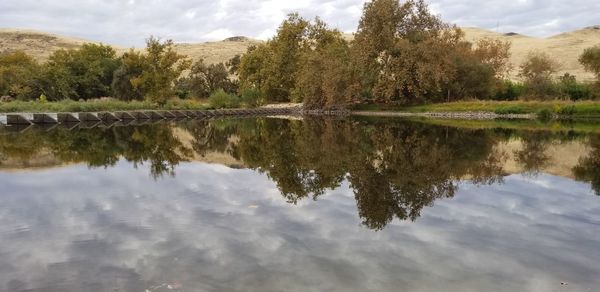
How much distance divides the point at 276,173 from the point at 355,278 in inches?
266

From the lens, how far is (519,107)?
42344 mm

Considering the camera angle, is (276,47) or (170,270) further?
(276,47)

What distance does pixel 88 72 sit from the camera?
181ft

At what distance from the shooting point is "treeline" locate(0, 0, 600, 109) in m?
44.7

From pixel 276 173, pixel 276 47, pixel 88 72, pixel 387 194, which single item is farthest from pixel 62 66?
pixel 387 194

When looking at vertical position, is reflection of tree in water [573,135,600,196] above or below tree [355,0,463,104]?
below

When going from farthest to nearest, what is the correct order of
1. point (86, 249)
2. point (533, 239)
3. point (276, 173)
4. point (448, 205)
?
point (276, 173), point (448, 205), point (533, 239), point (86, 249)

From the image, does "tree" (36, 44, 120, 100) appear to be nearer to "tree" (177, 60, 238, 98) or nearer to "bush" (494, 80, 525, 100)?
"tree" (177, 60, 238, 98)

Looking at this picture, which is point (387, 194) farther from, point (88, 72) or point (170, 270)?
point (88, 72)

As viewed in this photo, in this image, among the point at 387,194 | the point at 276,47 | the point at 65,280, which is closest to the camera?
the point at 65,280

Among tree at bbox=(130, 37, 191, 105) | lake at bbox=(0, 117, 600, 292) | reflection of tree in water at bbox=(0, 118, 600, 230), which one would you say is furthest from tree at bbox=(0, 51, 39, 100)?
lake at bbox=(0, 117, 600, 292)

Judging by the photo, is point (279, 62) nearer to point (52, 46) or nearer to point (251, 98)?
point (251, 98)

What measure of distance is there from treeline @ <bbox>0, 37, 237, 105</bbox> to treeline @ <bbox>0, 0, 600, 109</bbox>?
10 centimetres

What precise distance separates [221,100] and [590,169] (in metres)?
41.1
